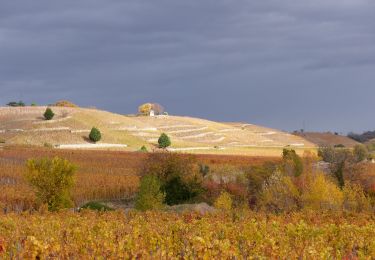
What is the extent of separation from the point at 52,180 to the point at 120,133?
72927 mm

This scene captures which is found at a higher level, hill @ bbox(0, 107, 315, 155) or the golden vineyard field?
hill @ bbox(0, 107, 315, 155)

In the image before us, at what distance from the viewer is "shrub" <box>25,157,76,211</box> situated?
94.4 feet

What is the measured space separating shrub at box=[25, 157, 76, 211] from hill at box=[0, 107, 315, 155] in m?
56.3

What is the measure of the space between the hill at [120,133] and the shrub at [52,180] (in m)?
56.3

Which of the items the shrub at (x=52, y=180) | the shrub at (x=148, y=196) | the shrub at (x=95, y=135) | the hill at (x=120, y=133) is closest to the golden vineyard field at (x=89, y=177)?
the shrub at (x=52, y=180)

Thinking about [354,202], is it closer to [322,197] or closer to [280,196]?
[322,197]

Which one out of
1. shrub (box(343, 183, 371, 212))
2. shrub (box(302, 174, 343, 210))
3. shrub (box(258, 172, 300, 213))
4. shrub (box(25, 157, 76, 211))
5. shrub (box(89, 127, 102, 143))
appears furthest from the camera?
shrub (box(89, 127, 102, 143))

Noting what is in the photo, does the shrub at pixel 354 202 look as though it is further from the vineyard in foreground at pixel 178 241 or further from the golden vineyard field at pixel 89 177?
the vineyard in foreground at pixel 178 241

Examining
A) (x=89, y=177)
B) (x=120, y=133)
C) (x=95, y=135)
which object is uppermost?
(x=120, y=133)

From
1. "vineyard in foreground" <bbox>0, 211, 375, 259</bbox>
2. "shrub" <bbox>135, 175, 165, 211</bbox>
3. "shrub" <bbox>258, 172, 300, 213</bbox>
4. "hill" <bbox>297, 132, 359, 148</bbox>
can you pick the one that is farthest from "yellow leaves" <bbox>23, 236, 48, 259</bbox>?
"hill" <bbox>297, 132, 359, 148</bbox>

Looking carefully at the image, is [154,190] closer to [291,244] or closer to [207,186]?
[207,186]

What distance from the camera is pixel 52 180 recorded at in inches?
1137

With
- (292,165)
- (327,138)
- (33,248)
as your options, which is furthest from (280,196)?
(327,138)

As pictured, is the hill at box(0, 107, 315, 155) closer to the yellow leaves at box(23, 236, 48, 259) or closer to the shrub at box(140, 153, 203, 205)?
the shrub at box(140, 153, 203, 205)
